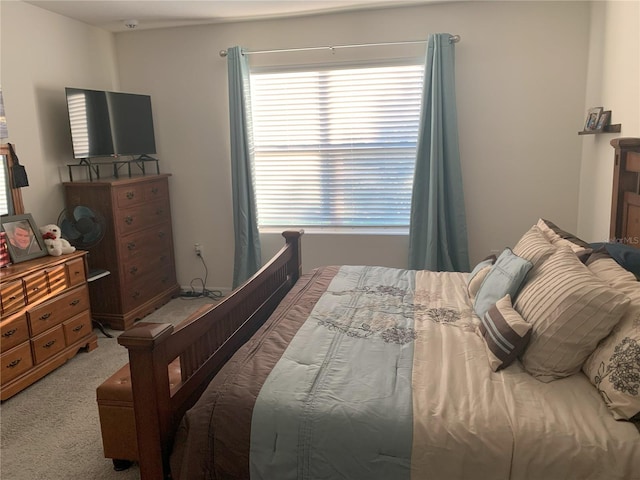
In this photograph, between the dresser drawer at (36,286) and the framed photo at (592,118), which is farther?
the framed photo at (592,118)

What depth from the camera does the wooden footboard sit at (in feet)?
4.71

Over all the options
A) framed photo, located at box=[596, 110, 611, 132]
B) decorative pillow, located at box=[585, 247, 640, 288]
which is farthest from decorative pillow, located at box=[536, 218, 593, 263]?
framed photo, located at box=[596, 110, 611, 132]

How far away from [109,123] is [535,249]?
3.25 meters

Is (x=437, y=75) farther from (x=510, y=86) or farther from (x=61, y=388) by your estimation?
(x=61, y=388)

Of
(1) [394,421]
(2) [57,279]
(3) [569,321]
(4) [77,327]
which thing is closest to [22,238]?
(2) [57,279]

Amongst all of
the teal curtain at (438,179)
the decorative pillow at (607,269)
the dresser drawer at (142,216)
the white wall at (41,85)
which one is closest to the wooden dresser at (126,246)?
the dresser drawer at (142,216)

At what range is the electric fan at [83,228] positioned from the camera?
11.6 feet

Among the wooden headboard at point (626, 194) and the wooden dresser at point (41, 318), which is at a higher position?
the wooden headboard at point (626, 194)

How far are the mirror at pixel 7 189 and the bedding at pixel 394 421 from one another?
2.39 m

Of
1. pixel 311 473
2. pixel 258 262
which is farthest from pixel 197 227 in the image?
pixel 311 473

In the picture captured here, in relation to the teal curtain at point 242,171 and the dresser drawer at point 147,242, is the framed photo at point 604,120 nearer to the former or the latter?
the teal curtain at point 242,171

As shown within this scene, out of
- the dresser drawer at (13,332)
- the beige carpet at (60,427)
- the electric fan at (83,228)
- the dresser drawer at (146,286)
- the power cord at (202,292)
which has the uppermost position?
the electric fan at (83,228)

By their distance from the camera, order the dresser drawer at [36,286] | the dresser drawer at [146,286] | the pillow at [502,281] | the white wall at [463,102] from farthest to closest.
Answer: the dresser drawer at [146,286] → the white wall at [463,102] → the dresser drawer at [36,286] → the pillow at [502,281]

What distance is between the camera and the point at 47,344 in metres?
3.00
